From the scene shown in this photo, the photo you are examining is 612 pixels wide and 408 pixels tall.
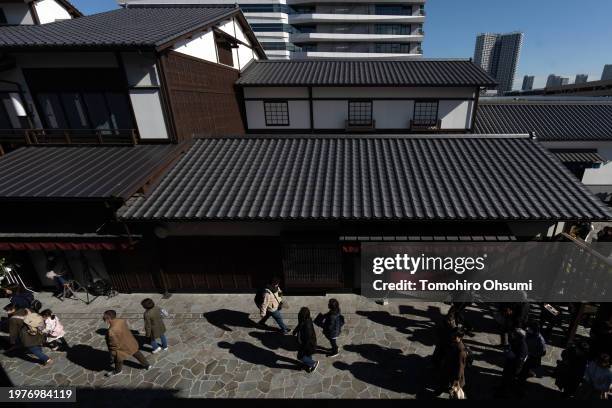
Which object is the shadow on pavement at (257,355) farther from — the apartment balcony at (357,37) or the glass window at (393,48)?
the glass window at (393,48)

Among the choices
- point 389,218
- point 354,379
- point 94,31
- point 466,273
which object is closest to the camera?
point 354,379

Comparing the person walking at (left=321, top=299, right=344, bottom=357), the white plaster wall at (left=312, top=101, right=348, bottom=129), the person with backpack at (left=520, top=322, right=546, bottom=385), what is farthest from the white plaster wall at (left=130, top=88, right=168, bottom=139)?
the person with backpack at (left=520, top=322, right=546, bottom=385)

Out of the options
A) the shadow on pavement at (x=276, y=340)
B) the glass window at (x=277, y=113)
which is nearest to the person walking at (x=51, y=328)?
the shadow on pavement at (x=276, y=340)

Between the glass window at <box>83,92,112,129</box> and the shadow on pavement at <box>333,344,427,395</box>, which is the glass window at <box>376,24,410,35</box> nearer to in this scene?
the glass window at <box>83,92,112,129</box>

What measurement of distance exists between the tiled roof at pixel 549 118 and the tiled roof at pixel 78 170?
72.7 feet

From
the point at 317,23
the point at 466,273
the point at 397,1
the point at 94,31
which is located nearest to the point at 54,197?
the point at 94,31

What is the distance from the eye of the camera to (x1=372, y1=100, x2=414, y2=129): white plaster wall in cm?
1961

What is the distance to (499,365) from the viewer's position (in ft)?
24.9

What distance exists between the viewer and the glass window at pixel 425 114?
64.2 ft

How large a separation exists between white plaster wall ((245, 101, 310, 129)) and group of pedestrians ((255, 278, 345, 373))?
15.0m

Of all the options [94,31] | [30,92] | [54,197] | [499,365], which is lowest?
[499,365]

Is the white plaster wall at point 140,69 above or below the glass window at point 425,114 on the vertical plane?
above

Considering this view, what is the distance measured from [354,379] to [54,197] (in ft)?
34.7

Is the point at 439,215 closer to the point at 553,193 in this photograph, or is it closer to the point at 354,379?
the point at 553,193
